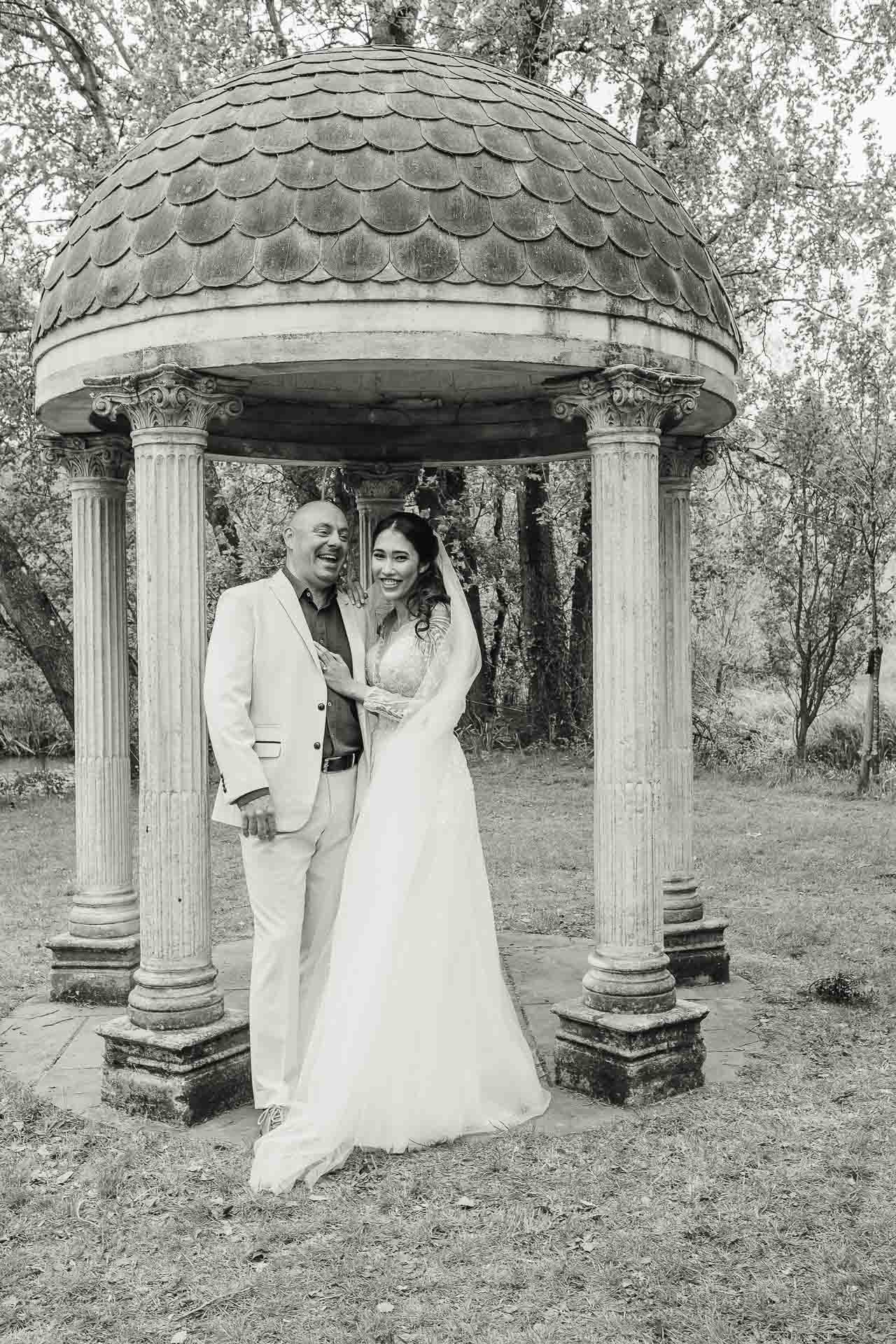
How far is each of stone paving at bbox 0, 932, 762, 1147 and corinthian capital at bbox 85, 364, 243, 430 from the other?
2552mm

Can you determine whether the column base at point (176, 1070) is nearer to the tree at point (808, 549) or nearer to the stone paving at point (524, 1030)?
the stone paving at point (524, 1030)

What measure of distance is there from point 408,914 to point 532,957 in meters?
3.03

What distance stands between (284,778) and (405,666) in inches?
27.6

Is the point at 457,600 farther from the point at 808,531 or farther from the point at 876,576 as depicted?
the point at 808,531

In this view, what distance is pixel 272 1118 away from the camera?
499cm

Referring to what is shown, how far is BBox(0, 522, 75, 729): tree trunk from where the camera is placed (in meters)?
16.0

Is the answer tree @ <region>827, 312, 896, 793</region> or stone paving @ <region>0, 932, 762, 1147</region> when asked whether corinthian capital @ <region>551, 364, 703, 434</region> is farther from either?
tree @ <region>827, 312, 896, 793</region>

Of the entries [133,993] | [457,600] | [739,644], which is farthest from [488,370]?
[739,644]

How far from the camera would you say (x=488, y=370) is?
533 centimetres

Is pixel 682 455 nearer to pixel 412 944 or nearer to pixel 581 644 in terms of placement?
pixel 412 944

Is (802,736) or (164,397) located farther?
(802,736)

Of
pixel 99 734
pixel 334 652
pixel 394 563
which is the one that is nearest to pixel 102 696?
pixel 99 734

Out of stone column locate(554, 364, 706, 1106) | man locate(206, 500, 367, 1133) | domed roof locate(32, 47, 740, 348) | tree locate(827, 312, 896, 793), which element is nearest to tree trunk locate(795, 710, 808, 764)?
tree locate(827, 312, 896, 793)

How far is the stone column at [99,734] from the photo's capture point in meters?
6.93
